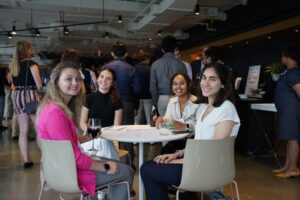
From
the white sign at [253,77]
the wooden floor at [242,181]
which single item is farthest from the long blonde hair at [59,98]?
the white sign at [253,77]

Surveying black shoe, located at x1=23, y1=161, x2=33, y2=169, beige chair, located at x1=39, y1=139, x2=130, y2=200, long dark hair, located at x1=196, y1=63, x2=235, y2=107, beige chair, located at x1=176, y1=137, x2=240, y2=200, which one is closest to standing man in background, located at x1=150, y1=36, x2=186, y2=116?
black shoe, located at x1=23, y1=161, x2=33, y2=169

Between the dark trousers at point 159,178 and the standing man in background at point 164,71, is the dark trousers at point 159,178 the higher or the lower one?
the lower one

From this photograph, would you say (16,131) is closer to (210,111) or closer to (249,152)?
(249,152)

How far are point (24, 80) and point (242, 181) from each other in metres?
2.95

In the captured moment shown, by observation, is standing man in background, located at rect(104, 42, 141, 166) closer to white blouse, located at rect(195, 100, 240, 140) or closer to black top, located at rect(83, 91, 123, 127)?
black top, located at rect(83, 91, 123, 127)

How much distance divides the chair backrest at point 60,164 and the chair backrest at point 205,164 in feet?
2.22

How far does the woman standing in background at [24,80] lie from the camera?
→ 13.5 feet

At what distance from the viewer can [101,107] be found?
3199 mm

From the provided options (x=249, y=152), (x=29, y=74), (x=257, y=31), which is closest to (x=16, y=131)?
(x=29, y=74)

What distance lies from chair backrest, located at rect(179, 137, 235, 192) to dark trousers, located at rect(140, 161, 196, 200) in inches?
4.1

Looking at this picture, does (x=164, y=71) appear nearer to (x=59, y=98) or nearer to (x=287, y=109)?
(x=287, y=109)

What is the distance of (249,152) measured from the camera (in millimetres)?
4973

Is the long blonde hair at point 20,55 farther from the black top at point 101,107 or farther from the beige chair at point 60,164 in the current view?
the beige chair at point 60,164

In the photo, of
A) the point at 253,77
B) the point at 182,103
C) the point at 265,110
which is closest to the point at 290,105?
the point at 265,110
